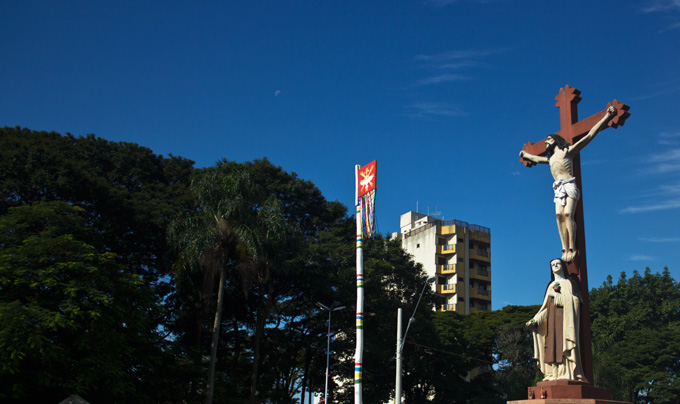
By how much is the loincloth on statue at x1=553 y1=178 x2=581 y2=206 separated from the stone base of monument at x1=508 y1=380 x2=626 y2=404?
3.35m

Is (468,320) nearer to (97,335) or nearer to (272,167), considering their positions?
(272,167)

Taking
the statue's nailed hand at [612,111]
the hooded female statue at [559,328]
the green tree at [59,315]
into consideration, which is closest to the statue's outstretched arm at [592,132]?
the statue's nailed hand at [612,111]

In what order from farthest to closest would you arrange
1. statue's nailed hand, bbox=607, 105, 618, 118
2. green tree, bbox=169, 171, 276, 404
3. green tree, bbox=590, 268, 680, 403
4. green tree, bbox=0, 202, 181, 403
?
green tree, bbox=590, 268, 680, 403, green tree, bbox=169, 171, 276, 404, green tree, bbox=0, 202, 181, 403, statue's nailed hand, bbox=607, 105, 618, 118

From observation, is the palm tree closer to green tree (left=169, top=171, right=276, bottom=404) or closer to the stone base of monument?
green tree (left=169, top=171, right=276, bottom=404)

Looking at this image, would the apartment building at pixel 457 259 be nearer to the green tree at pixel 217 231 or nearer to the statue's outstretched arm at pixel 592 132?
the green tree at pixel 217 231

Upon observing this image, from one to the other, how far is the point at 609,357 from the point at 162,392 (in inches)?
1237

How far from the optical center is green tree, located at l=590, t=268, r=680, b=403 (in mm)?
41250

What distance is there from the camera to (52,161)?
85.4 ft

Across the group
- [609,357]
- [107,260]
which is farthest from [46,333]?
[609,357]

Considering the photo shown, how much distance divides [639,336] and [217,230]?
33.4m

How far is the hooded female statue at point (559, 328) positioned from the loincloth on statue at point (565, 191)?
130 centimetres

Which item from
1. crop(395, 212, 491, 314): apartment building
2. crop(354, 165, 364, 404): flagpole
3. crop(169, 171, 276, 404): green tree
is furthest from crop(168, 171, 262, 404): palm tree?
crop(395, 212, 491, 314): apartment building

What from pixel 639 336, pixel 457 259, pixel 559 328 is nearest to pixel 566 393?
pixel 559 328

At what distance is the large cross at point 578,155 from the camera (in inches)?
436
